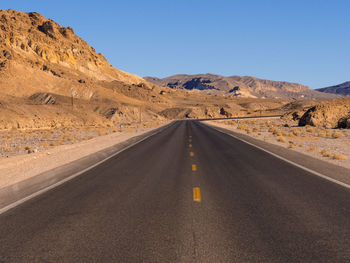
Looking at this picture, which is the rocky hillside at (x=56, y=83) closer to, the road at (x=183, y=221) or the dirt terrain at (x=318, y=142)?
the dirt terrain at (x=318, y=142)

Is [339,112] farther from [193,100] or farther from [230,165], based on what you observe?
[193,100]

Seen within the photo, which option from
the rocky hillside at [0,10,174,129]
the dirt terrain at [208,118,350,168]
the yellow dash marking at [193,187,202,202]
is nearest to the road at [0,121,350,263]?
the yellow dash marking at [193,187,202,202]

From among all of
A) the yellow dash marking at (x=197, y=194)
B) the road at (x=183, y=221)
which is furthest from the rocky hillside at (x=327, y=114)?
the yellow dash marking at (x=197, y=194)

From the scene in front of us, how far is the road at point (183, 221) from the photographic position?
4.36 metres

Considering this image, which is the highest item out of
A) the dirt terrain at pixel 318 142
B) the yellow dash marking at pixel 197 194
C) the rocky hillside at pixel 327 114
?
the rocky hillside at pixel 327 114

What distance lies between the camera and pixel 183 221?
18.9 feet

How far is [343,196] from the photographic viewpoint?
7.57 meters

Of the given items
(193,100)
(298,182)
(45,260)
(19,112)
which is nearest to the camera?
(45,260)

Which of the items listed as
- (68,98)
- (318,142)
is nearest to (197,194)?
(318,142)

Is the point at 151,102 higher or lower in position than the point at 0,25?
lower

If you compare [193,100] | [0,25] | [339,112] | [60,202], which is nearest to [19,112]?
[339,112]

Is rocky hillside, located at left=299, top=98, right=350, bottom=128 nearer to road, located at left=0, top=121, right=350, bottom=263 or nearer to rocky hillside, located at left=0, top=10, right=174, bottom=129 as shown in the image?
road, located at left=0, top=121, right=350, bottom=263

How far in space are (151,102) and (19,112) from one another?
96021 mm

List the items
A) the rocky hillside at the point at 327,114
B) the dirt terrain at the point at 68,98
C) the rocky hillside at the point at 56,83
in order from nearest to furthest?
1. the rocky hillside at the point at 327,114
2. the dirt terrain at the point at 68,98
3. the rocky hillside at the point at 56,83
